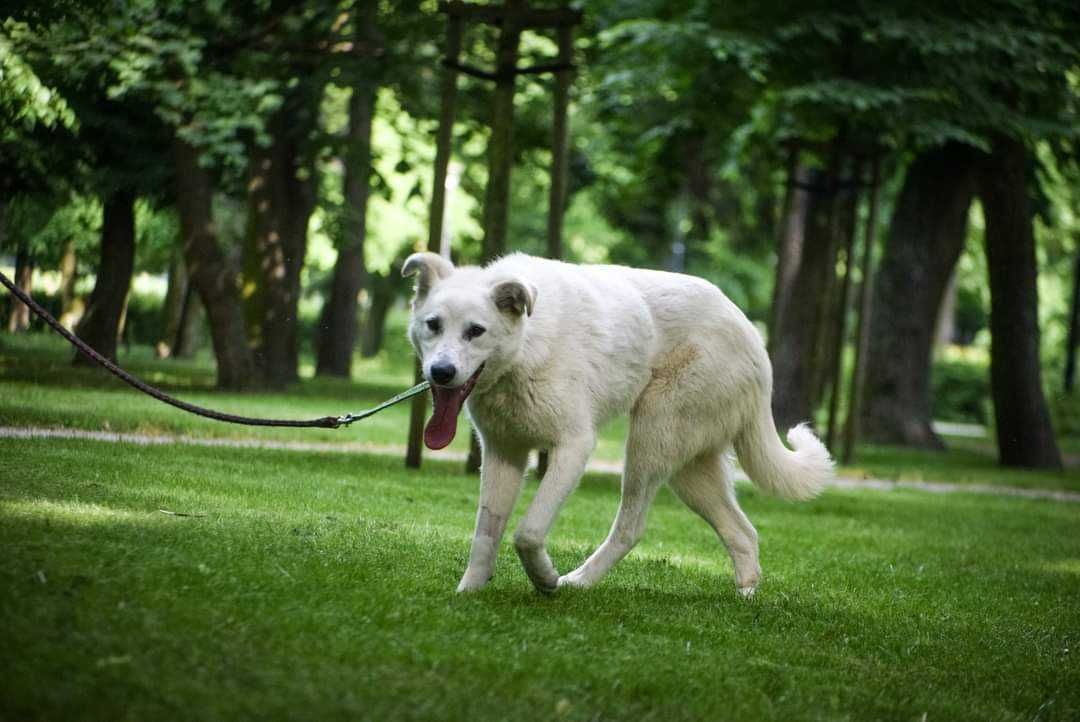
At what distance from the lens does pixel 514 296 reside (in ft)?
19.9

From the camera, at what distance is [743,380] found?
283 inches

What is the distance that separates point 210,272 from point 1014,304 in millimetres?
12617

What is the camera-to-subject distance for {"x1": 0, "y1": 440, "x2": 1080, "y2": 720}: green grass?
4.28 meters

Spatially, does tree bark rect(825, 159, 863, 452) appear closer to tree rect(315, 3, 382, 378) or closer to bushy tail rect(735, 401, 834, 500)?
tree rect(315, 3, 382, 378)

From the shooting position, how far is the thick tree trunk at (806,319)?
58.5 ft

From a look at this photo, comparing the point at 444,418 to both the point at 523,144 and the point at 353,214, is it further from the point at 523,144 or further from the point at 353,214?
the point at 353,214

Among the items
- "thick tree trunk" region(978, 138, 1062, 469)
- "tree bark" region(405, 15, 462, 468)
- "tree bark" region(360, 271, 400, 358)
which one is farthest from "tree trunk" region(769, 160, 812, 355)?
"tree bark" region(360, 271, 400, 358)

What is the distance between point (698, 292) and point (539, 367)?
4.31 feet

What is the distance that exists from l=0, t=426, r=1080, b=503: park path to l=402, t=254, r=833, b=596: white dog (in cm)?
450

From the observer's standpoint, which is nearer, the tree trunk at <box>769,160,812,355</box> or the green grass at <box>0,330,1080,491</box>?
the green grass at <box>0,330,1080,491</box>

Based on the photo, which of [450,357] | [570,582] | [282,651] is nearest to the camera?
[282,651]

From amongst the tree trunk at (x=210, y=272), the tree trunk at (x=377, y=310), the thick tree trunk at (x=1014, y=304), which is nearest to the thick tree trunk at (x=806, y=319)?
the thick tree trunk at (x=1014, y=304)

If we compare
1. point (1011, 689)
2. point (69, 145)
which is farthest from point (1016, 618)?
point (69, 145)

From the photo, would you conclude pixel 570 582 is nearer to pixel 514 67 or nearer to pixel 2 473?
pixel 2 473
